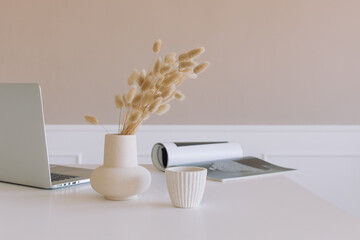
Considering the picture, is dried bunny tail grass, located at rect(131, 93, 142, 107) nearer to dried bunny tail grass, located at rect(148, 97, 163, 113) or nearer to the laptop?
dried bunny tail grass, located at rect(148, 97, 163, 113)

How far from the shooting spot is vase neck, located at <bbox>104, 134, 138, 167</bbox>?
108 cm

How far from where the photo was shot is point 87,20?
8.56ft

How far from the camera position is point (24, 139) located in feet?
3.85

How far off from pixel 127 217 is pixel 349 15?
86.7 inches

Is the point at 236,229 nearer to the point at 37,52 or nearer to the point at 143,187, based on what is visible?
the point at 143,187

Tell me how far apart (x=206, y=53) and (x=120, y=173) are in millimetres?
1691

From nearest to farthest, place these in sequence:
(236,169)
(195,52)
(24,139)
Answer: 1. (195,52)
2. (24,139)
3. (236,169)

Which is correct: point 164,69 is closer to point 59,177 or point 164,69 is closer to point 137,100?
point 137,100

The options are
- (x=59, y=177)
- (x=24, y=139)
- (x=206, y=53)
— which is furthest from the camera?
(x=206, y=53)

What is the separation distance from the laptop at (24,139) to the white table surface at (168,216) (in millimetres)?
35

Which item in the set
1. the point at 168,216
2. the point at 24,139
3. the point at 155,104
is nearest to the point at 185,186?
the point at 168,216

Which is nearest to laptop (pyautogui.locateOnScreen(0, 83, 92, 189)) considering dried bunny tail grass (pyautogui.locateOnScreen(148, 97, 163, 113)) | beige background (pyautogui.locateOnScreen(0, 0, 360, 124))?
dried bunny tail grass (pyautogui.locateOnScreen(148, 97, 163, 113))

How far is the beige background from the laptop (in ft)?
4.55

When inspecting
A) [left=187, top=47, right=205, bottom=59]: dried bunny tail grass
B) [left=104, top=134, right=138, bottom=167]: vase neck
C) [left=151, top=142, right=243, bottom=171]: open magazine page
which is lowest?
[left=151, top=142, right=243, bottom=171]: open magazine page
